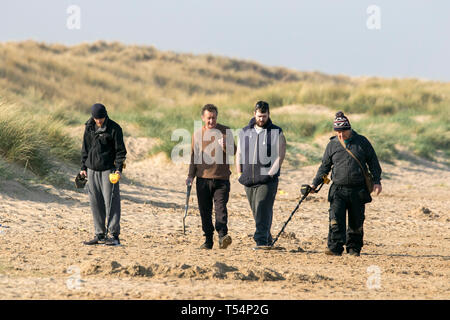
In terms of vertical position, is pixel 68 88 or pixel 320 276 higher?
pixel 68 88

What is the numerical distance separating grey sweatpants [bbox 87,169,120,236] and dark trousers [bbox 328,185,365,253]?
2.43 m

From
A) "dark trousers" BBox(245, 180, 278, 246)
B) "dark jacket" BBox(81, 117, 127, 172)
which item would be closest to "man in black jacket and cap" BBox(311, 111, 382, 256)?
"dark trousers" BBox(245, 180, 278, 246)

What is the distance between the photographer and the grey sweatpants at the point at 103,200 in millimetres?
8781

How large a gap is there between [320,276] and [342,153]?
5.67 feet

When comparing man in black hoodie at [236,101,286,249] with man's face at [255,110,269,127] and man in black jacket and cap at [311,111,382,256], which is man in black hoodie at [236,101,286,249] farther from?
man in black jacket and cap at [311,111,382,256]

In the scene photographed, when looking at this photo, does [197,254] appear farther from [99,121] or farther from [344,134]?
[344,134]

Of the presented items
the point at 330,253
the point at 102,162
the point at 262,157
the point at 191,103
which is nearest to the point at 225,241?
the point at 262,157

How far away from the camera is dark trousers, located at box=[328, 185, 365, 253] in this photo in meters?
8.64

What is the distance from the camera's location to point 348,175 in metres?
8.59

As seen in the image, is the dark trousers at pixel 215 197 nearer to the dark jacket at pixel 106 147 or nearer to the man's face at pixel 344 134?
the dark jacket at pixel 106 147
